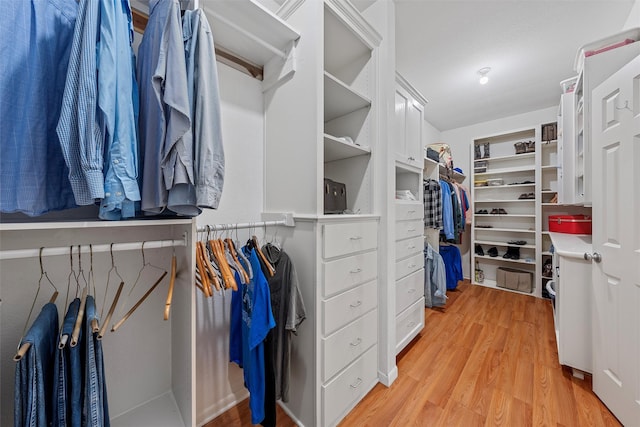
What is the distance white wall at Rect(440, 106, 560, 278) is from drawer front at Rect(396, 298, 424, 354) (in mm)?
2473

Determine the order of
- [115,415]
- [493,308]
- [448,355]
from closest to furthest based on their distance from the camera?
[115,415] < [448,355] < [493,308]

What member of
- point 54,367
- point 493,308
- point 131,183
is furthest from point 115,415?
point 493,308

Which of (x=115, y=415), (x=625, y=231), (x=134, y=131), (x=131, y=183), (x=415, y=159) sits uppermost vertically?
(x=415, y=159)

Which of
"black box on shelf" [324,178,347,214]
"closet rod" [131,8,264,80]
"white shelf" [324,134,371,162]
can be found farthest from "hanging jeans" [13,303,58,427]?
"closet rod" [131,8,264,80]

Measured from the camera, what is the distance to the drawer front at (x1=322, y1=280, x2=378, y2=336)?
1252mm

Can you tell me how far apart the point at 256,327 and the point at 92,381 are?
53 cm

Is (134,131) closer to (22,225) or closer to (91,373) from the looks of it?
(22,225)

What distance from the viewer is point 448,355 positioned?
1.96 metres

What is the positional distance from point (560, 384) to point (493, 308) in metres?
1.36

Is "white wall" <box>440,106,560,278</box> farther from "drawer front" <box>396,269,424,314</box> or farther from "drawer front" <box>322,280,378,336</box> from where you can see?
"drawer front" <box>322,280,378,336</box>

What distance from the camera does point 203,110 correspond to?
2.52ft

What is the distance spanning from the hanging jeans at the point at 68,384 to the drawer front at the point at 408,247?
1790 mm

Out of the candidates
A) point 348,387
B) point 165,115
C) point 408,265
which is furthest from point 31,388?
point 408,265

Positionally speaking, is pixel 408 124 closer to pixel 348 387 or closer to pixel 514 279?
pixel 348 387
